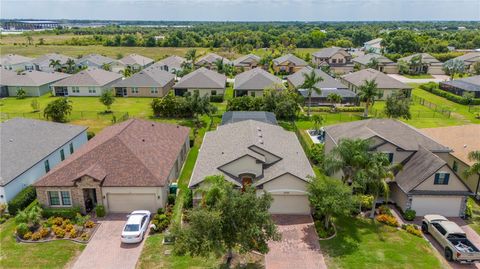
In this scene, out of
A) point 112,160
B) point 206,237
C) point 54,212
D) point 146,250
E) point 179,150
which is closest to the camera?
point 206,237

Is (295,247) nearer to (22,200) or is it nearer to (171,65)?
(22,200)

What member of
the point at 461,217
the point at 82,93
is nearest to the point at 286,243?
the point at 461,217

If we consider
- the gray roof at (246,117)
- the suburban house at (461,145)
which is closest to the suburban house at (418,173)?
the suburban house at (461,145)

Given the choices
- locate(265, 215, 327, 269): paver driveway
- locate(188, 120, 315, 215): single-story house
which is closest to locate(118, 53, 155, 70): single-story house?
locate(188, 120, 315, 215): single-story house

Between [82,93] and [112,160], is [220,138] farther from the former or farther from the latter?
[82,93]

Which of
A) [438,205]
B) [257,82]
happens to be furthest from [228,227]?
[257,82]

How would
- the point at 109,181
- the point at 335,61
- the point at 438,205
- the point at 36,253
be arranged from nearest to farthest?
1. the point at 36,253
2. the point at 109,181
3. the point at 438,205
4. the point at 335,61

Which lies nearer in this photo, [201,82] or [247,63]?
[201,82]

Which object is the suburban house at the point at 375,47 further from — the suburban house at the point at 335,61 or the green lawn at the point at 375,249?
the green lawn at the point at 375,249
